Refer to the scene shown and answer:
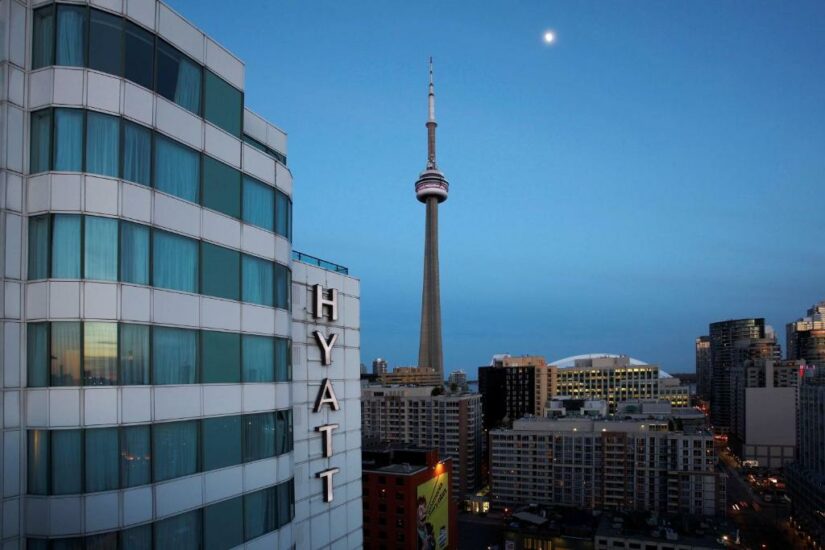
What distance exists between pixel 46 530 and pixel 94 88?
1042cm

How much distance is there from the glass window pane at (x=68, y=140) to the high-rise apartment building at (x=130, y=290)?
0.03 metres

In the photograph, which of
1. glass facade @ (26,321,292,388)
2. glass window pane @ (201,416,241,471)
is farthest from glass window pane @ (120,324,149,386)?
glass window pane @ (201,416,241,471)

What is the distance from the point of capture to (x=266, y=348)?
64.6ft

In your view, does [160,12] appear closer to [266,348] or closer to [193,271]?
[193,271]

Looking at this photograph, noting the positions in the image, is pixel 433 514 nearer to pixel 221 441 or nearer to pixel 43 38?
pixel 221 441

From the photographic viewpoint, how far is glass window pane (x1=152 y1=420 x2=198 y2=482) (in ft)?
49.9

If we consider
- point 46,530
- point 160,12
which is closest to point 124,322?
point 46,530

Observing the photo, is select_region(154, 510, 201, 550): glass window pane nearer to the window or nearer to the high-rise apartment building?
the high-rise apartment building

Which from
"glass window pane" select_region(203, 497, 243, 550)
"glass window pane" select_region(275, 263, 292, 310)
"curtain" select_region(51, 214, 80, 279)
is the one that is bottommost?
"glass window pane" select_region(203, 497, 243, 550)

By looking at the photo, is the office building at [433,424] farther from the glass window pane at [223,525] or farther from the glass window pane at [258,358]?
the glass window pane at [223,525]

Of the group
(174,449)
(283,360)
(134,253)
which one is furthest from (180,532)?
(134,253)

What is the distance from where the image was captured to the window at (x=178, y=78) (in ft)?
52.5

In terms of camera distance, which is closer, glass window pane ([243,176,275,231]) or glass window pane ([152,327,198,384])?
glass window pane ([152,327,198,384])

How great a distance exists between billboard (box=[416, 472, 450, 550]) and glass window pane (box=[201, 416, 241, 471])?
65.8m
